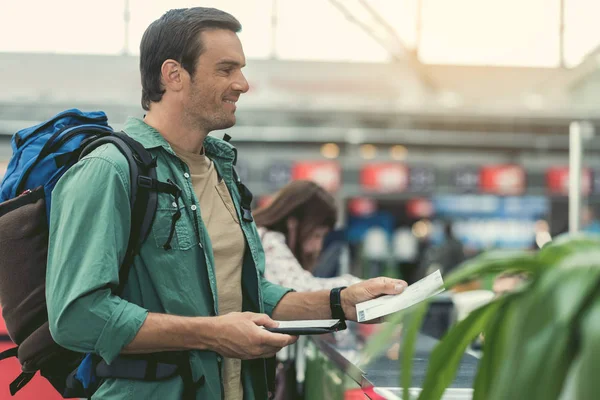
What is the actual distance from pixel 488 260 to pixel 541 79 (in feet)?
51.0

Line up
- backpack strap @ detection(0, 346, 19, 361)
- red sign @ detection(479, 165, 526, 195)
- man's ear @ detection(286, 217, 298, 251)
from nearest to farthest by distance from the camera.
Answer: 1. backpack strap @ detection(0, 346, 19, 361)
2. man's ear @ detection(286, 217, 298, 251)
3. red sign @ detection(479, 165, 526, 195)

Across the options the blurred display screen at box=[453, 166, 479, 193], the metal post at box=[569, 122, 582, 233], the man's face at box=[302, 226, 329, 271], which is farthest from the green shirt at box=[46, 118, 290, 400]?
the blurred display screen at box=[453, 166, 479, 193]

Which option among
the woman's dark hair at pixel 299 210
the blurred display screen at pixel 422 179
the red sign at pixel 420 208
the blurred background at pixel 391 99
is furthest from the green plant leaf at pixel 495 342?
the red sign at pixel 420 208

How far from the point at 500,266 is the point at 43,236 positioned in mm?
1130

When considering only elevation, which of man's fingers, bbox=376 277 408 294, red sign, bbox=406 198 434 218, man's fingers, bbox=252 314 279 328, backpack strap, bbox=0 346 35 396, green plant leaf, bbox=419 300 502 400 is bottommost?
red sign, bbox=406 198 434 218

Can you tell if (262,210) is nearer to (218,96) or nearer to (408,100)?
(218,96)

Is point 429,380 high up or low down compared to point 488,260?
down

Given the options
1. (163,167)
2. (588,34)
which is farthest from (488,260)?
(588,34)

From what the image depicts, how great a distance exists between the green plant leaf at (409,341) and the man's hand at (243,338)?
65cm

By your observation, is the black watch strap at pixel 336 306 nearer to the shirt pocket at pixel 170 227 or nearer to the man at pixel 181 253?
the man at pixel 181 253

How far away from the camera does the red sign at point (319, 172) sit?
40.9 ft

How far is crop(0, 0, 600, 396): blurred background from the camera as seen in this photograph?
11.7 m

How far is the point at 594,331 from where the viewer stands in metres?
0.64

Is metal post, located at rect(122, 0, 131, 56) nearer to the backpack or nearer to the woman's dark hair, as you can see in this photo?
the woman's dark hair
